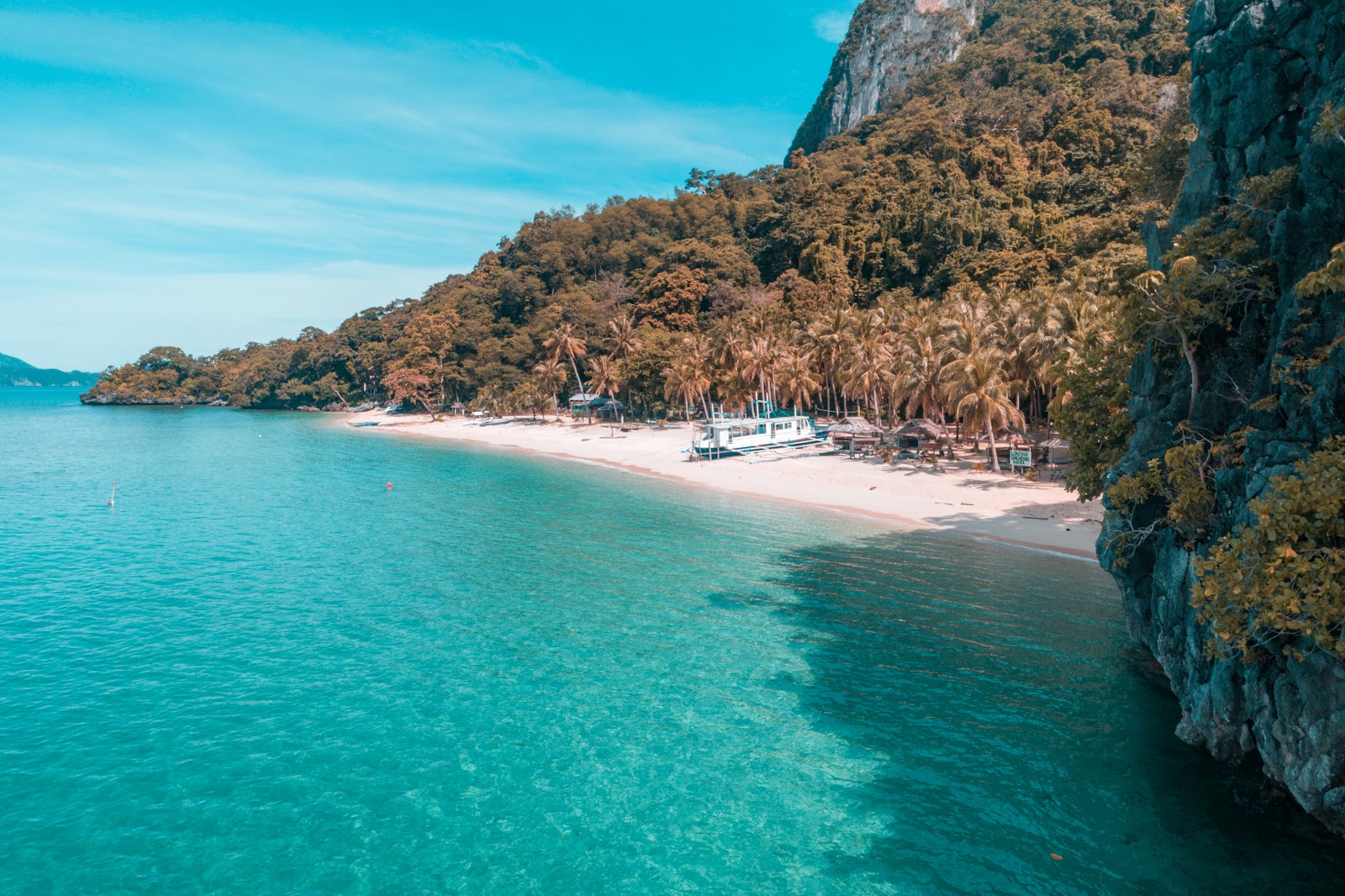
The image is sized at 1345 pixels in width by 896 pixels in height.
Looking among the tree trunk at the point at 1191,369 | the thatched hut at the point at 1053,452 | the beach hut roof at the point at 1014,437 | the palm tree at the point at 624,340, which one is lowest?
the thatched hut at the point at 1053,452

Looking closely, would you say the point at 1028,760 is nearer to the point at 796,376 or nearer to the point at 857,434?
the point at 857,434

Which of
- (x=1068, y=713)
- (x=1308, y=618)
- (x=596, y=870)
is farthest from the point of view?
(x=1068, y=713)

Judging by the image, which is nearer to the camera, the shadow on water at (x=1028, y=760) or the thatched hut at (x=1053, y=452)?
the shadow on water at (x=1028, y=760)

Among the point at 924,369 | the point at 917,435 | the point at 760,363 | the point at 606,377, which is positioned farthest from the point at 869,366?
the point at 606,377

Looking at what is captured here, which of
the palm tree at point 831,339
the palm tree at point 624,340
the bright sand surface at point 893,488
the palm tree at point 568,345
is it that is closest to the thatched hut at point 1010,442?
the bright sand surface at point 893,488

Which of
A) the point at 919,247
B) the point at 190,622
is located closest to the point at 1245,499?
the point at 190,622

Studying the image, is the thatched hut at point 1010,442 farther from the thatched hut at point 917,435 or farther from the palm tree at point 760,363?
the palm tree at point 760,363

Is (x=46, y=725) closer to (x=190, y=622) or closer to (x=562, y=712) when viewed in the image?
(x=190, y=622)
